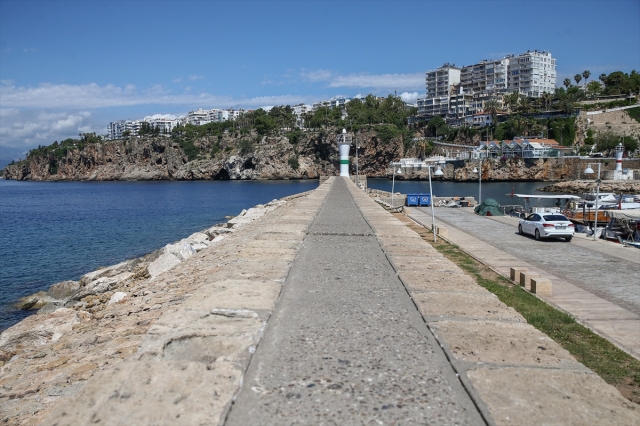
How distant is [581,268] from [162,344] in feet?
52.7

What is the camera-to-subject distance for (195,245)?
64.6ft

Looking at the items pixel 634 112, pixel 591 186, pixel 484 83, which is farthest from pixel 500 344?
pixel 484 83

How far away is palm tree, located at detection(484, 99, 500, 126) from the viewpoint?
145250 millimetres

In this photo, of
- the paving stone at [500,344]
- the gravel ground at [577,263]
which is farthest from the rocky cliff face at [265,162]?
the paving stone at [500,344]

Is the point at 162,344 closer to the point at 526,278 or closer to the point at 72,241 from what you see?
the point at 526,278

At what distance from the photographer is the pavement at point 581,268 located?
10672mm

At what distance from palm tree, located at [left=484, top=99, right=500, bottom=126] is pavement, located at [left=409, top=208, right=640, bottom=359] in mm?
124346

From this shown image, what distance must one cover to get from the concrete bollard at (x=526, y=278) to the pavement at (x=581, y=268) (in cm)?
62

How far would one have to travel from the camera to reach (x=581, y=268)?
17094 millimetres

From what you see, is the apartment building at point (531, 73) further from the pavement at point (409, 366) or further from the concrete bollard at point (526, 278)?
the pavement at point (409, 366)

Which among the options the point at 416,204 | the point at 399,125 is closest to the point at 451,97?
the point at 399,125

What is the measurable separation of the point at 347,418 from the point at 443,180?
134256 millimetres

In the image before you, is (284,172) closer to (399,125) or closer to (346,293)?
(399,125)

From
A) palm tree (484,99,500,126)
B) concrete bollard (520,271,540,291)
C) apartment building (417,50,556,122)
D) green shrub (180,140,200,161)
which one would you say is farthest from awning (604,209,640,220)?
green shrub (180,140,200,161)
